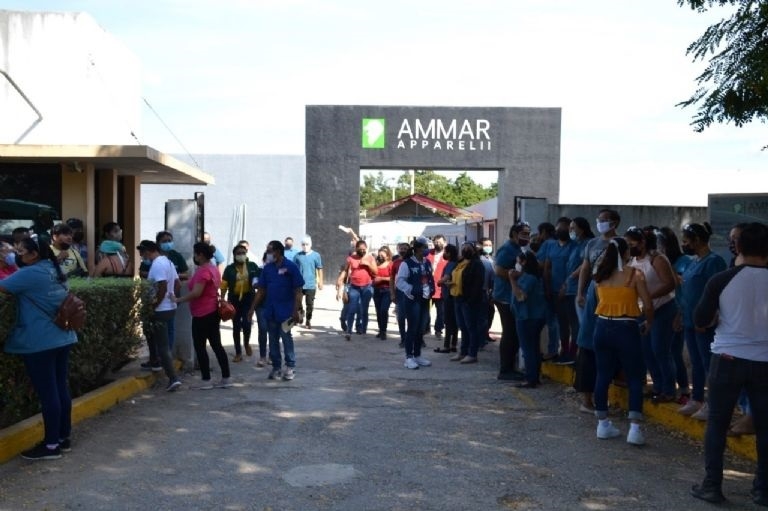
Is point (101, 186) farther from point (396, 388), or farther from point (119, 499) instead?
point (119, 499)

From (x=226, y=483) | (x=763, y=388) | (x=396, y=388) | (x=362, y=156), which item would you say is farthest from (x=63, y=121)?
(x=362, y=156)

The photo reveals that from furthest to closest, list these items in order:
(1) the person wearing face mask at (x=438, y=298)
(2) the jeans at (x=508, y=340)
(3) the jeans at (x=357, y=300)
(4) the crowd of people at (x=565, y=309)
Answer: (3) the jeans at (x=357, y=300)
(1) the person wearing face mask at (x=438, y=298)
(2) the jeans at (x=508, y=340)
(4) the crowd of people at (x=565, y=309)

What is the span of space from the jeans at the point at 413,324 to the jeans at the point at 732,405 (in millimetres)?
6433

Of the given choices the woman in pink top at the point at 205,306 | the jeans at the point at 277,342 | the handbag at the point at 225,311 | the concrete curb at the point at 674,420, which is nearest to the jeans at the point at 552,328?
the concrete curb at the point at 674,420

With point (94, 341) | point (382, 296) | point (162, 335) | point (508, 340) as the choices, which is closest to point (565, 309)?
point (508, 340)

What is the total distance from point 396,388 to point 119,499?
16.3ft

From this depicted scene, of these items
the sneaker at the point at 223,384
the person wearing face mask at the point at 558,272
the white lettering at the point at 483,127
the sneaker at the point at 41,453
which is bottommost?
the sneaker at the point at 223,384

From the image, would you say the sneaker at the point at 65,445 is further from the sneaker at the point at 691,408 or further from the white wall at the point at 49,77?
the white wall at the point at 49,77

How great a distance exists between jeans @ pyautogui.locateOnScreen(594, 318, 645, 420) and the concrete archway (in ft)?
74.3

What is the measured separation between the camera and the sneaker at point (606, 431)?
299 inches

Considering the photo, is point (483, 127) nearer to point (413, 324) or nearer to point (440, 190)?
point (413, 324)

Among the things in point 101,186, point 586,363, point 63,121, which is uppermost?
point 63,121

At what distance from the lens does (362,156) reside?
99.4 feet

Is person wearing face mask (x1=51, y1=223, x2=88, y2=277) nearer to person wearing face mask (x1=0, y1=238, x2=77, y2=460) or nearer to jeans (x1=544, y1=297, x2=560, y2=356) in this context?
person wearing face mask (x1=0, y1=238, x2=77, y2=460)
